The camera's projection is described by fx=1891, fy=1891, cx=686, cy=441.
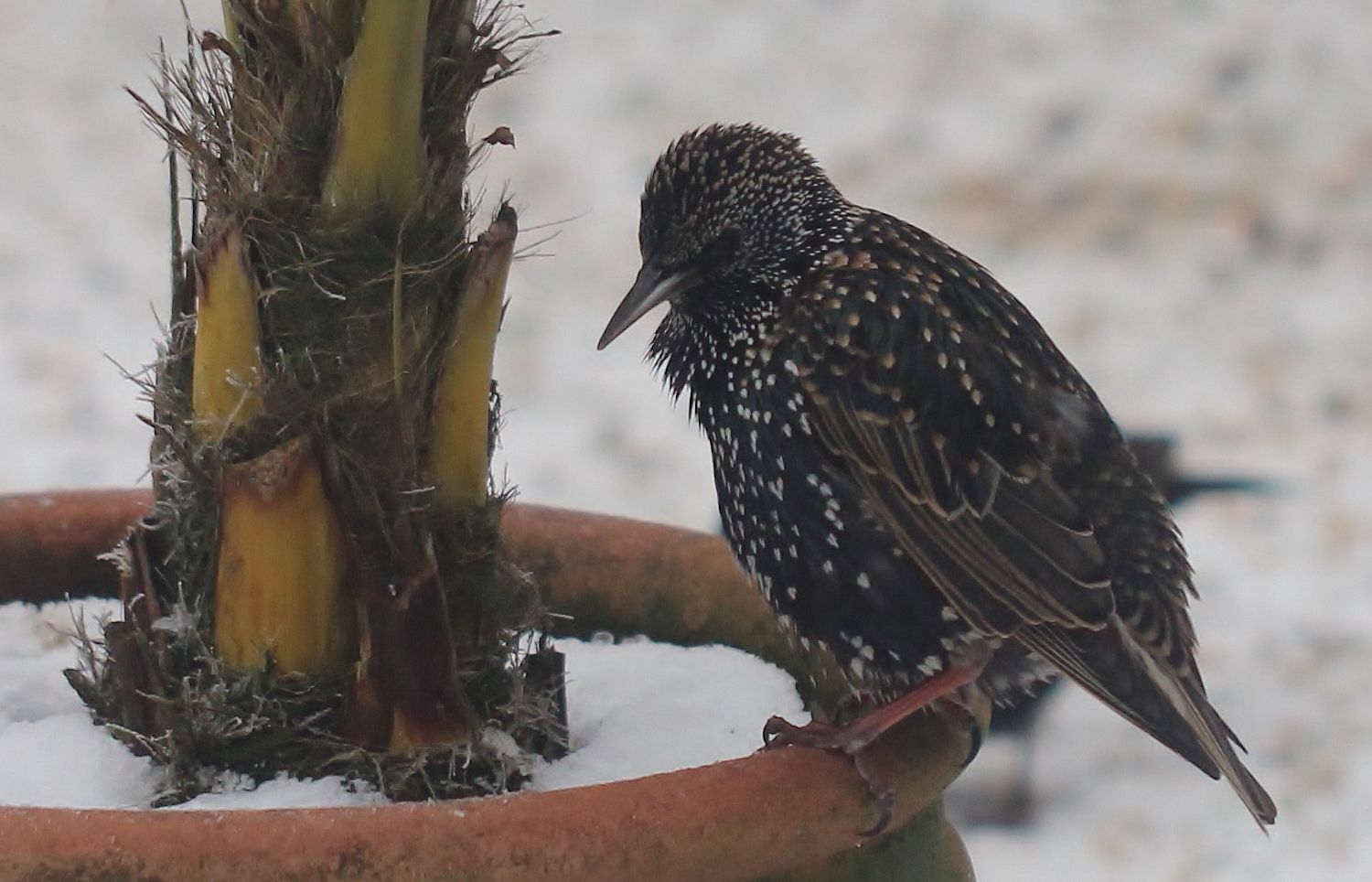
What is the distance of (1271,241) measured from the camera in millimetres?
7223

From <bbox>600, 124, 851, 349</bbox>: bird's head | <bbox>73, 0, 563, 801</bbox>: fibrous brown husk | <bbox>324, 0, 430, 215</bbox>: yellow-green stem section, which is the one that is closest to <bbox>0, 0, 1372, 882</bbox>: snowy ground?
<bbox>600, 124, 851, 349</bbox>: bird's head

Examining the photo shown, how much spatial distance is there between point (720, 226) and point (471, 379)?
2.43 feet

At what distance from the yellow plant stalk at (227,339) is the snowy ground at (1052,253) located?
260cm

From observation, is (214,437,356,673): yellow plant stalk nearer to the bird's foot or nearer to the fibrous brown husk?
the fibrous brown husk

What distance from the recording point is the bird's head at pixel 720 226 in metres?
2.75

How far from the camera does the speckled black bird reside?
2.47 meters

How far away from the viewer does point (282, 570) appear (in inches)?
81.7

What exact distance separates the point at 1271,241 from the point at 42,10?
205 inches

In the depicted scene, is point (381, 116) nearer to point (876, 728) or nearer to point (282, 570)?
point (282, 570)

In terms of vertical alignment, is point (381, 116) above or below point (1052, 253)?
below

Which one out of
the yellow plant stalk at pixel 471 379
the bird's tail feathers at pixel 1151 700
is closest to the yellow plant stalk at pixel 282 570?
the yellow plant stalk at pixel 471 379

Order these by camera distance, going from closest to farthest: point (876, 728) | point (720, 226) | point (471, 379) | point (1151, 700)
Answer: point (471, 379), point (876, 728), point (1151, 700), point (720, 226)

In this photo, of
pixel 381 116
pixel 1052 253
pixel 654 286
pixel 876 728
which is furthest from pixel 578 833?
pixel 1052 253

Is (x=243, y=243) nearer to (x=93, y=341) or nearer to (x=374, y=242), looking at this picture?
(x=374, y=242)
